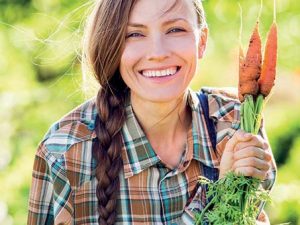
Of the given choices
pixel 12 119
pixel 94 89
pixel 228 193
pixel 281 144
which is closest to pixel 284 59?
pixel 281 144

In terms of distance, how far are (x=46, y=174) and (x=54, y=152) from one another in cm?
9

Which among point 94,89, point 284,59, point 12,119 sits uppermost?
point 284,59

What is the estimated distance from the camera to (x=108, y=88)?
9.63 feet

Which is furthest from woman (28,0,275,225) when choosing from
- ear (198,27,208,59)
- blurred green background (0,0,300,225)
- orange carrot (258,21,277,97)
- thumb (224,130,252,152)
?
blurred green background (0,0,300,225)

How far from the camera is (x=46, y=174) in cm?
290

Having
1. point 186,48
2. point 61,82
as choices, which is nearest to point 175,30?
point 186,48

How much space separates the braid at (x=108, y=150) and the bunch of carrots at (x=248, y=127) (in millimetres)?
365

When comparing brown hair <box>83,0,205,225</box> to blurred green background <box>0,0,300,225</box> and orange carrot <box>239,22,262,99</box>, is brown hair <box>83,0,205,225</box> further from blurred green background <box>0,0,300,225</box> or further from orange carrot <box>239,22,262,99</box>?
blurred green background <box>0,0,300,225</box>

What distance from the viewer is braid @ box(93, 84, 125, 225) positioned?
284 centimetres

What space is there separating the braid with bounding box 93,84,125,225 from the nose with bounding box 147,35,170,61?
0.84ft

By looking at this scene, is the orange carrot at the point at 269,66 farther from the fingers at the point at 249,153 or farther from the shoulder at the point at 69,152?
the shoulder at the point at 69,152

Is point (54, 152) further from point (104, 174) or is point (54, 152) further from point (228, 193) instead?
point (228, 193)

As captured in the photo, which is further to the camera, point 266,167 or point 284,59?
point 284,59

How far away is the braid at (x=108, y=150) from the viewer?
284 cm
